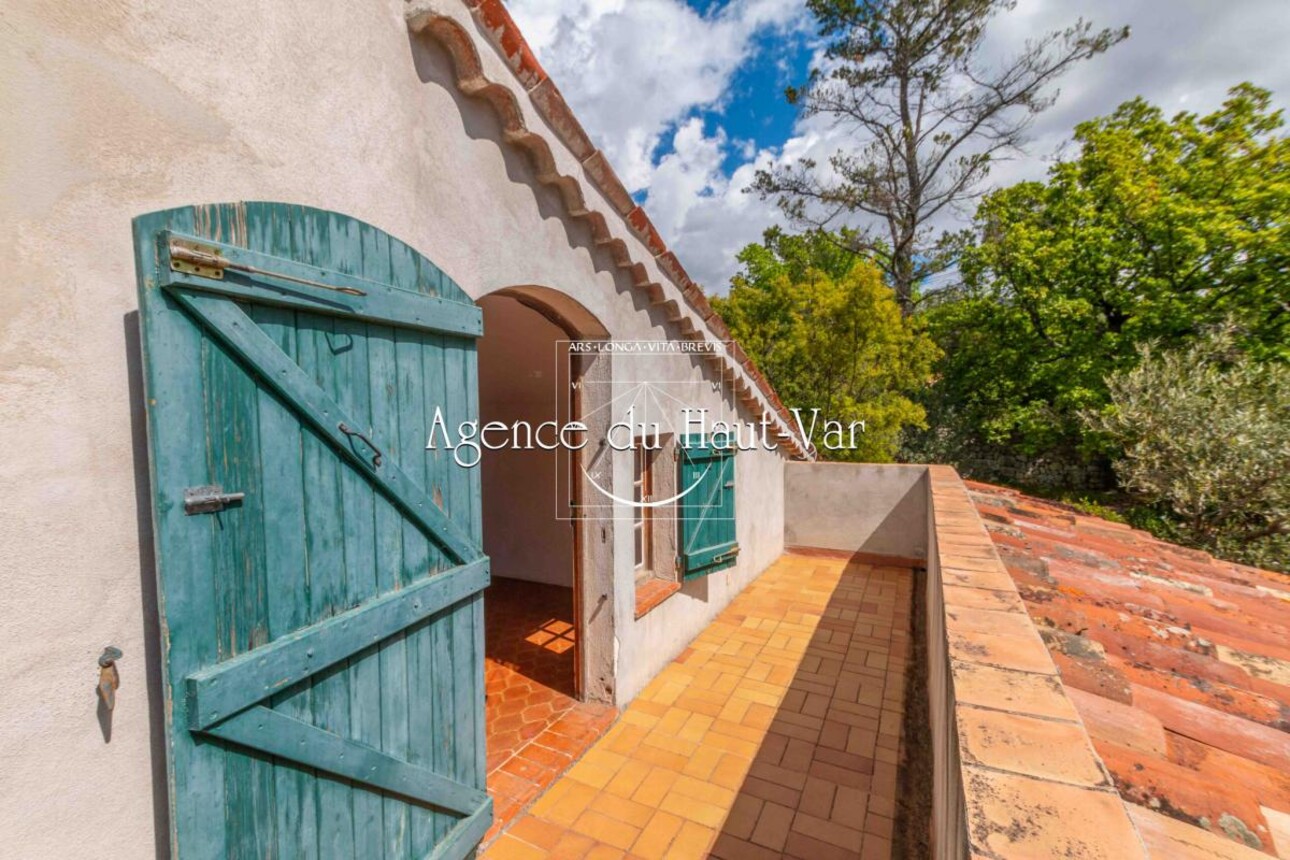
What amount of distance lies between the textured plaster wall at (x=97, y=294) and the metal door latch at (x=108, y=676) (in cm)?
3

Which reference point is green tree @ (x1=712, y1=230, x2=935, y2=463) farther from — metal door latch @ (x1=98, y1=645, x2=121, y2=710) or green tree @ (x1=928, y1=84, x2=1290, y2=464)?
metal door latch @ (x1=98, y1=645, x2=121, y2=710)

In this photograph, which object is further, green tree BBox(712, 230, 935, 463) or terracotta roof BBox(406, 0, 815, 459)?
green tree BBox(712, 230, 935, 463)

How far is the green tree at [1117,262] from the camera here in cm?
1031

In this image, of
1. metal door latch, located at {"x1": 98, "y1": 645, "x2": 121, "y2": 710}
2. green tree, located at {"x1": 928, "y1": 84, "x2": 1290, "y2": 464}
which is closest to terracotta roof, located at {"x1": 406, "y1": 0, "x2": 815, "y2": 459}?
metal door latch, located at {"x1": 98, "y1": 645, "x2": 121, "y2": 710}

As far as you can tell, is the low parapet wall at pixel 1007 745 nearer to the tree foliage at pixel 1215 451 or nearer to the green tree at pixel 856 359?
the tree foliage at pixel 1215 451

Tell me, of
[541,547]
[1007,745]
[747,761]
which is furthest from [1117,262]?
[1007,745]

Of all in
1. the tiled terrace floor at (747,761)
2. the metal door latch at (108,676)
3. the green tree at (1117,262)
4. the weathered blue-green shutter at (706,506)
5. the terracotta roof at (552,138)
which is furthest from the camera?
the green tree at (1117,262)

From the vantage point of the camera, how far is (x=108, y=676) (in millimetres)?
1274

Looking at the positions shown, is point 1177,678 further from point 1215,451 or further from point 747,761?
point 1215,451

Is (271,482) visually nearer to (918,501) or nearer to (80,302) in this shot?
(80,302)

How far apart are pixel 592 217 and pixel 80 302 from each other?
2.48 metres

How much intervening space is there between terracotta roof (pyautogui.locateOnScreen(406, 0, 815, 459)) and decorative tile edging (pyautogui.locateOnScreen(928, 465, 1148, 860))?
2.86 meters

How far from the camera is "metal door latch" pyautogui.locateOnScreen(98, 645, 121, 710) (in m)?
1.27

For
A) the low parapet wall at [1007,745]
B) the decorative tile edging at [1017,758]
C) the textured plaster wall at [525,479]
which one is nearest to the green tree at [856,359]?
the textured plaster wall at [525,479]
